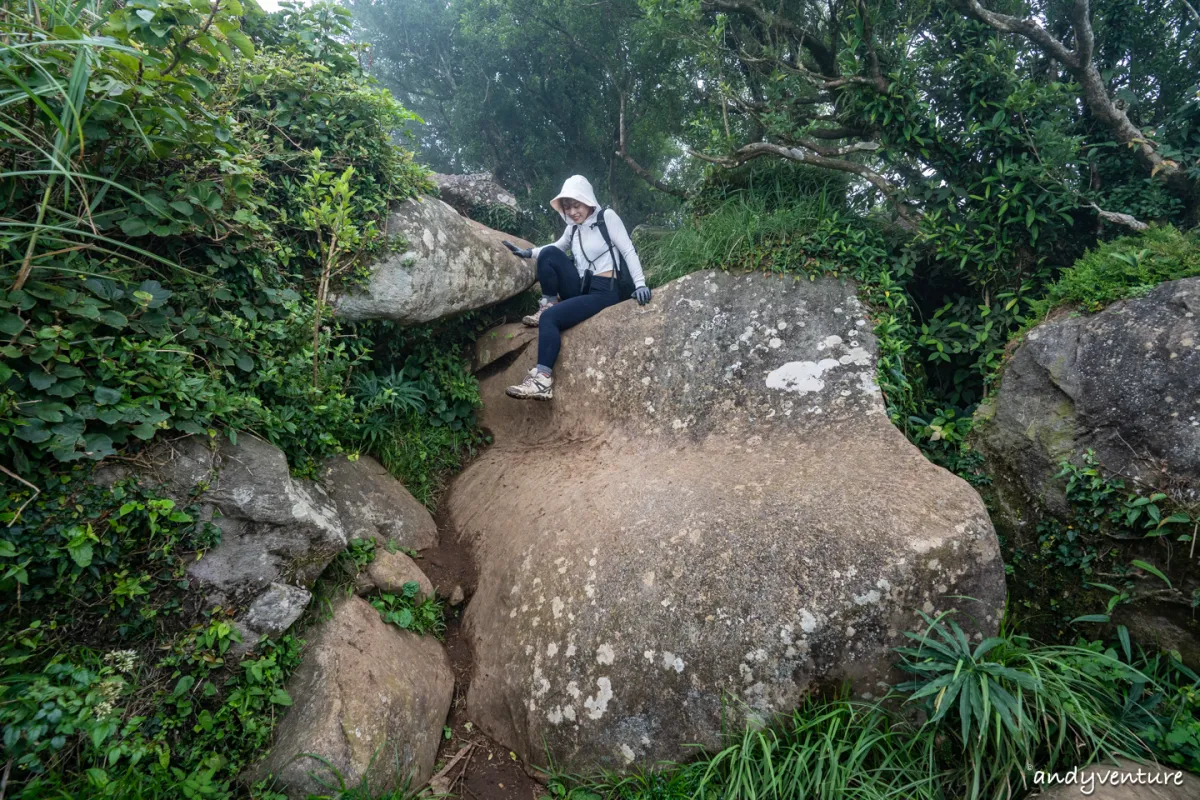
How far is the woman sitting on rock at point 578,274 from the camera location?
4.88 metres

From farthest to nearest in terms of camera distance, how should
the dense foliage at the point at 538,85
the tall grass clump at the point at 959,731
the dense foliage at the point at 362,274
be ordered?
the dense foliage at the point at 538,85
the tall grass clump at the point at 959,731
the dense foliage at the point at 362,274

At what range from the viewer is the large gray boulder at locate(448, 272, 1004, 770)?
286 cm

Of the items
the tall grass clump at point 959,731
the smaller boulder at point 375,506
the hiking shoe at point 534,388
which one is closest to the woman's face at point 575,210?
the hiking shoe at point 534,388

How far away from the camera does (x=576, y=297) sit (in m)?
5.10

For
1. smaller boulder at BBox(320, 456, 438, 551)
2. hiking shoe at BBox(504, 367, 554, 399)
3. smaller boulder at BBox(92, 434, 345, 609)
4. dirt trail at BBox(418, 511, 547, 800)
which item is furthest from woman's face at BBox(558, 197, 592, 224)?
smaller boulder at BBox(92, 434, 345, 609)

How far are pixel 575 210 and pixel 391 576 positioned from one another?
3.41 m

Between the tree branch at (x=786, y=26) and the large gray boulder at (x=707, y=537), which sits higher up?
the tree branch at (x=786, y=26)

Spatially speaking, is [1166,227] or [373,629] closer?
[373,629]

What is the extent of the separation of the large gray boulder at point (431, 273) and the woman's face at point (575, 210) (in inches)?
27.4

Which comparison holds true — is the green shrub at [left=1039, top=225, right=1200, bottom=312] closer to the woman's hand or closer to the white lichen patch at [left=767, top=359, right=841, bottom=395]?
the white lichen patch at [left=767, top=359, right=841, bottom=395]

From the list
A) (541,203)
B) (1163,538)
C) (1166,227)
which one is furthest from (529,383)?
(541,203)

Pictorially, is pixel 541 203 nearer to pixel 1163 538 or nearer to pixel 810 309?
pixel 810 309

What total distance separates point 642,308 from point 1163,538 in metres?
3.39

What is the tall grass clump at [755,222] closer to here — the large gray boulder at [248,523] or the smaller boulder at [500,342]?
the smaller boulder at [500,342]
